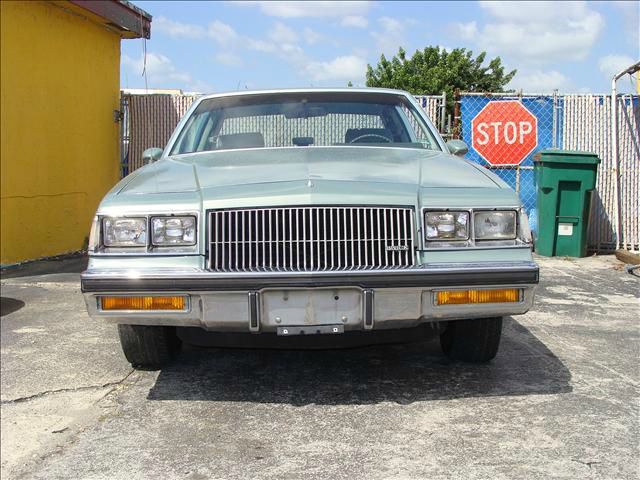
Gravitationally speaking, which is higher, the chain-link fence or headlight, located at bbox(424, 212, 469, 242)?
the chain-link fence

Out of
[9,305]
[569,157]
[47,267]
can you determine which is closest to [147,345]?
[9,305]

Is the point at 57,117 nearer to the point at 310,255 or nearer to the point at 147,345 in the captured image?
the point at 147,345

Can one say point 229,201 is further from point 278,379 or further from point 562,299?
point 562,299

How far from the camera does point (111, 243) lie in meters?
3.30

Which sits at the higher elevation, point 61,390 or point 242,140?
point 242,140

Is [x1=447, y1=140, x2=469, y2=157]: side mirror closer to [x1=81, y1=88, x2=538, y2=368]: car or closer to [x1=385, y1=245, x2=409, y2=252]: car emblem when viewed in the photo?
[x1=81, y1=88, x2=538, y2=368]: car

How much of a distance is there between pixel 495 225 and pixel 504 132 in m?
6.68

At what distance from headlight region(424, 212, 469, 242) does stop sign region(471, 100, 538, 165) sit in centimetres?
676

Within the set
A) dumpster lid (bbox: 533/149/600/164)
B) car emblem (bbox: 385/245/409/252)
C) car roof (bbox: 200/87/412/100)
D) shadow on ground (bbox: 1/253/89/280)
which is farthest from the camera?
dumpster lid (bbox: 533/149/600/164)

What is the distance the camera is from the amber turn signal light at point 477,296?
323 centimetres

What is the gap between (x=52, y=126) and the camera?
29.5 feet

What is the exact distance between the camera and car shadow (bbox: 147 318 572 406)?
363 centimetres

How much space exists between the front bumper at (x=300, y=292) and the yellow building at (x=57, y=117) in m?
5.60

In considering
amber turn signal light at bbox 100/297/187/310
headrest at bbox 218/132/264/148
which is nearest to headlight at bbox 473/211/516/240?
amber turn signal light at bbox 100/297/187/310
